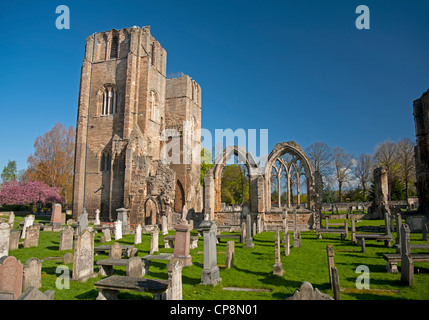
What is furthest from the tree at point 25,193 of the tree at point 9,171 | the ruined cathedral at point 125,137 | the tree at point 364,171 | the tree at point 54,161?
the tree at point 364,171

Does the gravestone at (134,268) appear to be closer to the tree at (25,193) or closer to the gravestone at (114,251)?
the gravestone at (114,251)

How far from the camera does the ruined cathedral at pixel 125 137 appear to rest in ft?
86.4

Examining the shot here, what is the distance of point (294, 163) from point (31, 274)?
16741mm

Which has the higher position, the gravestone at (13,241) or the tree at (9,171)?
the tree at (9,171)

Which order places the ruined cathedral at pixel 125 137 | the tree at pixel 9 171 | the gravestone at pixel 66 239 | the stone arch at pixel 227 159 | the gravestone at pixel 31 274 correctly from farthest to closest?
1. the tree at pixel 9 171
2. the ruined cathedral at pixel 125 137
3. the stone arch at pixel 227 159
4. the gravestone at pixel 66 239
5. the gravestone at pixel 31 274

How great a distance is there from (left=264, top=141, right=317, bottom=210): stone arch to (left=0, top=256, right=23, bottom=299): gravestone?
52.8ft

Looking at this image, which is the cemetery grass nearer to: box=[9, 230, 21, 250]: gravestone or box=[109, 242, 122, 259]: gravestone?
box=[9, 230, 21, 250]: gravestone

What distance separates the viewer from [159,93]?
33.9 m

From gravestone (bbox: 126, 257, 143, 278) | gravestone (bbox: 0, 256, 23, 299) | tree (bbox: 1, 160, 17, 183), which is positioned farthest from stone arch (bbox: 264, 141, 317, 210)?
tree (bbox: 1, 160, 17, 183)

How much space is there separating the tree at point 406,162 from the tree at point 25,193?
48034 millimetres

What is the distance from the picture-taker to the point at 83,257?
728 cm

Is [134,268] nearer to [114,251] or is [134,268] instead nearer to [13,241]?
[114,251]
